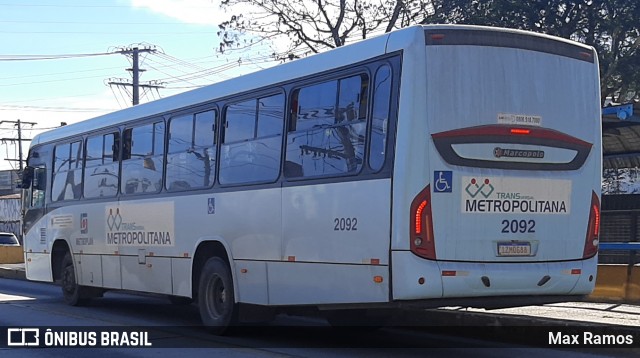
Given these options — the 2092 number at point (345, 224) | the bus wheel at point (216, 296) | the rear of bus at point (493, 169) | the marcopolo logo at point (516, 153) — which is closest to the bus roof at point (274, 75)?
the rear of bus at point (493, 169)

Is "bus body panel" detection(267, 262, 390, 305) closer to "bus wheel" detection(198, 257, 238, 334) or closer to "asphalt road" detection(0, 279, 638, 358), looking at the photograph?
"asphalt road" detection(0, 279, 638, 358)

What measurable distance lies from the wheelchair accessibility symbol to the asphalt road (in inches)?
87.5

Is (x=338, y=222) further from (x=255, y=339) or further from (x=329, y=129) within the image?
(x=255, y=339)

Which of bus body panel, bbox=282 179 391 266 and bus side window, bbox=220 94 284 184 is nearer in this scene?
bus body panel, bbox=282 179 391 266

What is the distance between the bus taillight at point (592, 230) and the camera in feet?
33.6

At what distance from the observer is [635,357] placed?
10383 millimetres

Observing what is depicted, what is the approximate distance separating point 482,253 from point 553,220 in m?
0.98

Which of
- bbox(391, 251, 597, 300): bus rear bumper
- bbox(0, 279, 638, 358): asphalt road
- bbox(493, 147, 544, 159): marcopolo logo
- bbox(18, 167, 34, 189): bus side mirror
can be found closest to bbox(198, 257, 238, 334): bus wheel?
bbox(0, 279, 638, 358): asphalt road

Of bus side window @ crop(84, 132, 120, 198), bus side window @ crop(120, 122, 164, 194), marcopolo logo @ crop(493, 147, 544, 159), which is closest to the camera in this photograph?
marcopolo logo @ crop(493, 147, 544, 159)

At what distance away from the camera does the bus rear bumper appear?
9.13 m

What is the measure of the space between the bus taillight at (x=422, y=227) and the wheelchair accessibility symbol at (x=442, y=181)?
0.09m

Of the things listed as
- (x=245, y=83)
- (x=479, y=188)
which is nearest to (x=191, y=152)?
(x=245, y=83)

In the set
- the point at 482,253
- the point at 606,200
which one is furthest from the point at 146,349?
the point at 606,200

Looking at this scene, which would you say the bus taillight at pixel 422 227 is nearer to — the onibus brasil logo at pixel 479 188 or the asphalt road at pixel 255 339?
the onibus brasil logo at pixel 479 188
